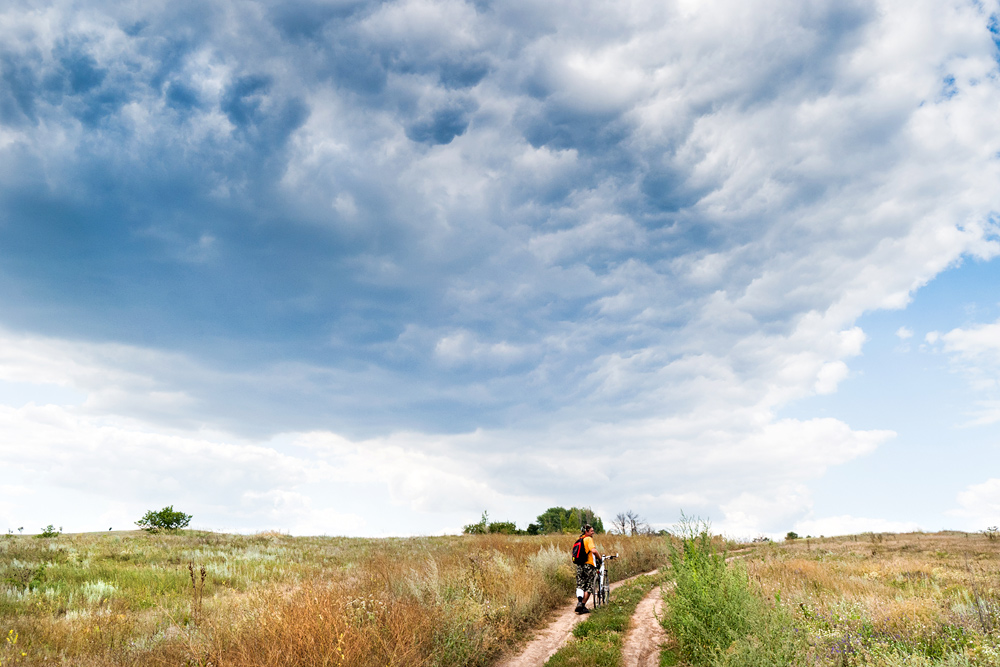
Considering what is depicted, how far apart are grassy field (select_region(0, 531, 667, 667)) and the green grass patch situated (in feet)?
4.98

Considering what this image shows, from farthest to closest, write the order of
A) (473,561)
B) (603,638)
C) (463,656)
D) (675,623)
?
(473,561) → (603,638) → (675,623) → (463,656)

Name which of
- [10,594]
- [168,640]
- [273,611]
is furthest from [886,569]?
[10,594]

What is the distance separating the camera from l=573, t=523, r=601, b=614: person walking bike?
1540 cm

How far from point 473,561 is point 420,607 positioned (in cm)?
575

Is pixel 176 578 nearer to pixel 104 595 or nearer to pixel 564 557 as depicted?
pixel 104 595

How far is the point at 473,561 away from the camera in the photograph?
→ 15602 mm

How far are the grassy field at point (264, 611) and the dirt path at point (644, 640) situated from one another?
2.65 metres

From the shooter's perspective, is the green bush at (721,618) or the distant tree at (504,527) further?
the distant tree at (504,527)

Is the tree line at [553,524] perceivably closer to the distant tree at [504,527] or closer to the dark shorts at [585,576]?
the distant tree at [504,527]

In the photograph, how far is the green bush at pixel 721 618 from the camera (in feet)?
23.9

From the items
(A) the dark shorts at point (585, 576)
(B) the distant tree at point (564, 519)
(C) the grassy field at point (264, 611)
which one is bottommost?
(B) the distant tree at point (564, 519)

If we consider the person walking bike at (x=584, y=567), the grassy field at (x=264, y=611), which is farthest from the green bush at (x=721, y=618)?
the grassy field at (x=264, y=611)

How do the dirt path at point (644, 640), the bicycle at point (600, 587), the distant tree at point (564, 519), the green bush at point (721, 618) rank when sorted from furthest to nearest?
the distant tree at point (564, 519), the bicycle at point (600, 587), the dirt path at point (644, 640), the green bush at point (721, 618)

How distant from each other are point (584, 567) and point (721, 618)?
25.1 feet
